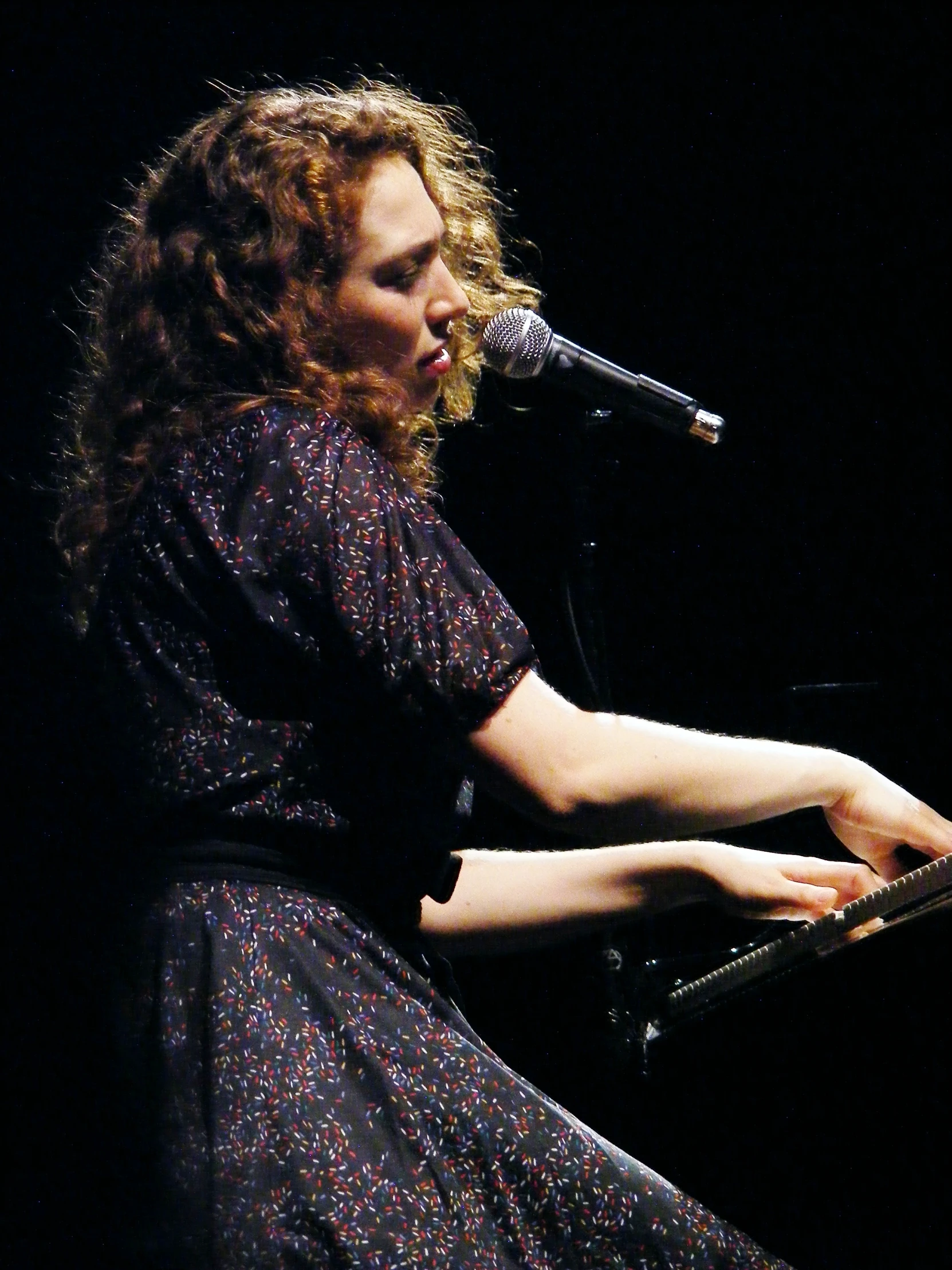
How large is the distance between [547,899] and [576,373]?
72 cm

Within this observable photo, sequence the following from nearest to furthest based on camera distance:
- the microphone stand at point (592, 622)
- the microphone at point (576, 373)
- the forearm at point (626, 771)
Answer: the forearm at point (626, 771) < the microphone at point (576, 373) < the microphone stand at point (592, 622)

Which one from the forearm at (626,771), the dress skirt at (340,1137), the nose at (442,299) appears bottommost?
the dress skirt at (340,1137)

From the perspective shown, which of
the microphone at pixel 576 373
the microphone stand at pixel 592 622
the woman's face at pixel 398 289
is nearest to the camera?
the woman's face at pixel 398 289

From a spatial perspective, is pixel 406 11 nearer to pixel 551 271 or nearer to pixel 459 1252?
pixel 551 271

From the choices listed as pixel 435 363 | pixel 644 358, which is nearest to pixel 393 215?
pixel 435 363

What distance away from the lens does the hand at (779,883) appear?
1.27 m

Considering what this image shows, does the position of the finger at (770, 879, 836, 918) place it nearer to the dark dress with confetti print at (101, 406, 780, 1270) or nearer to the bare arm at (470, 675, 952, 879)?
the bare arm at (470, 675, 952, 879)

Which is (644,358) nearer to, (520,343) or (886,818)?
(520,343)

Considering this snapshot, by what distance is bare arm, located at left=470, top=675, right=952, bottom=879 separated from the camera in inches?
43.0

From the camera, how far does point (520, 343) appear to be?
68.4 inches

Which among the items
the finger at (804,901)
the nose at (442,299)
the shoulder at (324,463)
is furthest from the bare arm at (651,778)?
the nose at (442,299)

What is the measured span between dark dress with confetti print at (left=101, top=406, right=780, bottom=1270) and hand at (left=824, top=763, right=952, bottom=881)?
0.36 meters

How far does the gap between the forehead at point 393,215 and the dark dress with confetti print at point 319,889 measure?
0.30 metres

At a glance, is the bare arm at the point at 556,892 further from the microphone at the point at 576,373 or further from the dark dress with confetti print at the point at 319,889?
the microphone at the point at 576,373
